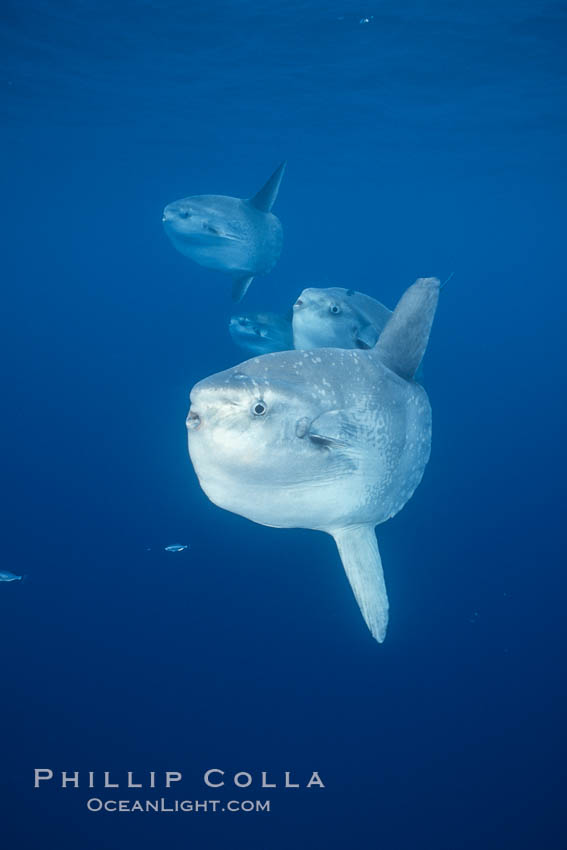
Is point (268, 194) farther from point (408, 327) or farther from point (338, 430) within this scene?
point (338, 430)

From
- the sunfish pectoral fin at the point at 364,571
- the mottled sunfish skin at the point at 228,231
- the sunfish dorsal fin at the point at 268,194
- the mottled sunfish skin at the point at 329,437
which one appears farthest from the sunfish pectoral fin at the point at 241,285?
the sunfish pectoral fin at the point at 364,571

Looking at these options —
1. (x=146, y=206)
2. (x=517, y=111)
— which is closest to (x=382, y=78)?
(x=517, y=111)

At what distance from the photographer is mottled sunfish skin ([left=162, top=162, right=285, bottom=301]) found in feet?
20.4

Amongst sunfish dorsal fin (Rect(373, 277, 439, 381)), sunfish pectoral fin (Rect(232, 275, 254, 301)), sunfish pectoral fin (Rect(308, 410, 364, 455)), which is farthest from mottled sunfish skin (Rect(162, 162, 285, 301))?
sunfish pectoral fin (Rect(308, 410, 364, 455))

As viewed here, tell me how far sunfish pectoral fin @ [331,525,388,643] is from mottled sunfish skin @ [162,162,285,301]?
15.4ft

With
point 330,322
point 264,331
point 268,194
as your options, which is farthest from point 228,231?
point 330,322

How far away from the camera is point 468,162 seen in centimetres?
2667

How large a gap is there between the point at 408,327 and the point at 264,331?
11.4ft

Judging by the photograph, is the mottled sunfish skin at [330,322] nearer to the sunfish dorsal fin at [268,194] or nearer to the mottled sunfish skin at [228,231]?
the mottled sunfish skin at [228,231]

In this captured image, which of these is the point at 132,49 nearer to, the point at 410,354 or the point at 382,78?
the point at 382,78

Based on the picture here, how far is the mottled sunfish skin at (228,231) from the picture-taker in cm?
622

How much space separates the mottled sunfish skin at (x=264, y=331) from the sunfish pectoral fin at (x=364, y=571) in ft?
12.4

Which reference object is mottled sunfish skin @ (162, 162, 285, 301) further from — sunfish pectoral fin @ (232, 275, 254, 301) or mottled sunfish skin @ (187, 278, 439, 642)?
mottled sunfish skin @ (187, 278, 439, 642)

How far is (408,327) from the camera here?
9.36ft
